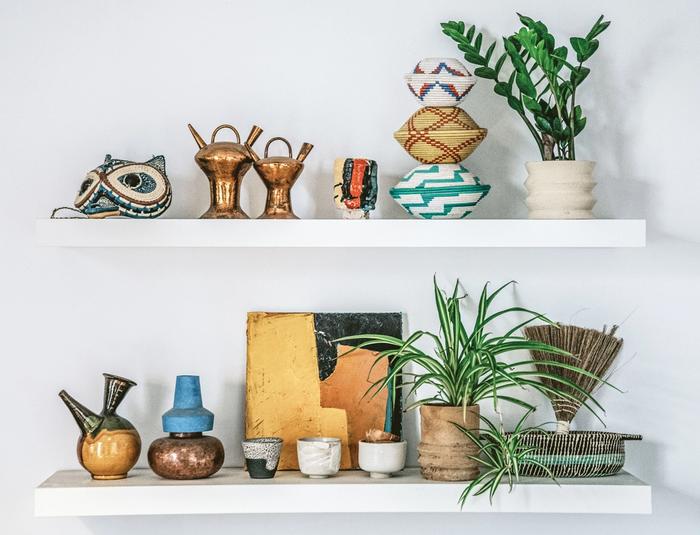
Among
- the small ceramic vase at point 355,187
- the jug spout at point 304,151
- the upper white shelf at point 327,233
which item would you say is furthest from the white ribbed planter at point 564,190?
the jug spout at point 304,151

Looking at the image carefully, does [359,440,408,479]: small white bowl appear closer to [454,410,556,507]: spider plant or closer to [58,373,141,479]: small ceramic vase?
[454,410,556,507]: spider plant

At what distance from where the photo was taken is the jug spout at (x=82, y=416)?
5.82ft

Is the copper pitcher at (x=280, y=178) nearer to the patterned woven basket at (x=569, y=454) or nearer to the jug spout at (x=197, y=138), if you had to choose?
the jug spout at (x=197, y=138)

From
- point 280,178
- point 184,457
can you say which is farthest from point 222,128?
point 184,457

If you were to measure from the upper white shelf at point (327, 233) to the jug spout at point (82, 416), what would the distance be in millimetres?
291

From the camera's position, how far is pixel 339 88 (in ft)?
6.40

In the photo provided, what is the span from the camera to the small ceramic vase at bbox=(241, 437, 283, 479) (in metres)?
1.76

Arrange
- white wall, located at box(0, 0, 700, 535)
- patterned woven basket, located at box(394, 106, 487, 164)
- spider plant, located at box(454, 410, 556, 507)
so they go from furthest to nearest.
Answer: white wall, located at box(0, 0, 700, 535)
patterned woven basket, located at box(394, 106, 487, 164)
spider plant, located at box(454, 410, 556, 507)

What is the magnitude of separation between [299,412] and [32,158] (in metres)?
0.73

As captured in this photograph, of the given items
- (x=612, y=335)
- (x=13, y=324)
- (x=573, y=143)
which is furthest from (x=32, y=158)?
(x=612, y=335)

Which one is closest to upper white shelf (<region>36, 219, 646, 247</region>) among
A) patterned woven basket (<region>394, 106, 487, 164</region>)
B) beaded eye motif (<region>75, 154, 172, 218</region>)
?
beaded eye motif (<region>75, 154, 172, 218</region>)

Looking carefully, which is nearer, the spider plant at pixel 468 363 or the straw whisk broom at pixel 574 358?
the spider plant at pixel 468 363

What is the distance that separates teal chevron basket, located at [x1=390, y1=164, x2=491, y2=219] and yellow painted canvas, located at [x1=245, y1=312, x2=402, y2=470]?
259mm

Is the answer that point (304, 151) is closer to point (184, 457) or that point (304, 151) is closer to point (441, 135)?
point (441, 135)
